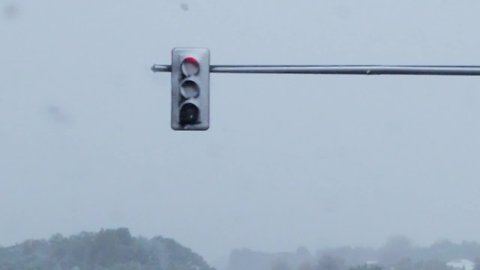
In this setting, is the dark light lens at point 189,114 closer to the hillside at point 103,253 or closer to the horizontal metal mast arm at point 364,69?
the horizontal metal mast arm at point 364,69

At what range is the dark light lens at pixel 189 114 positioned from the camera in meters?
12.7

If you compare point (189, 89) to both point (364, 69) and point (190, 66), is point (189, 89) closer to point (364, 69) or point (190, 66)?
point (190, 66)

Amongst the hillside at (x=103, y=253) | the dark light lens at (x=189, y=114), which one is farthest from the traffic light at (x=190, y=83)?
the hillside at (x=103, y=253)

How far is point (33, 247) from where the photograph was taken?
658 inches

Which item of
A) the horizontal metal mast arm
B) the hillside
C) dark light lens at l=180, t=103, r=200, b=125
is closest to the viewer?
the horizontal metal mast arm

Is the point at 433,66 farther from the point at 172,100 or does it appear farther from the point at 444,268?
the point at 444,268

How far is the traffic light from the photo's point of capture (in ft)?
41.7

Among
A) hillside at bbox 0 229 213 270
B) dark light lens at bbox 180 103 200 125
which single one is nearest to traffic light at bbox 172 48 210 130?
dark light lens at bbox 180 103 200 125

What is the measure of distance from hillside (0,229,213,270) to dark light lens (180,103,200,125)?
412 cm

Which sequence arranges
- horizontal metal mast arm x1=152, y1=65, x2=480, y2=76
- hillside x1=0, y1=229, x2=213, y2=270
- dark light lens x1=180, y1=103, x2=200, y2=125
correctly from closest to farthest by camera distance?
horizontal metal mast arm x1=152, y1=65, x2=480, y2=76 < dark light lens x1=180, y1=103, x2=200, y2=125 < hillside x1=0, y1=229, x2=213, y2=270

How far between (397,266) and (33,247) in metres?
4.90

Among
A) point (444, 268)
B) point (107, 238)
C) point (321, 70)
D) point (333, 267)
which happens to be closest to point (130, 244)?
point (107, 238)

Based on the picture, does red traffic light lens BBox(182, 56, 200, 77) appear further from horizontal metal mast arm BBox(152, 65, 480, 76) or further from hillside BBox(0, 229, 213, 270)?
hillside BBox(0, 229, 213, 270)

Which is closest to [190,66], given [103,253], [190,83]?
[190,83]
